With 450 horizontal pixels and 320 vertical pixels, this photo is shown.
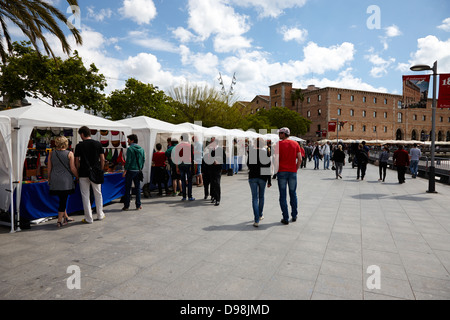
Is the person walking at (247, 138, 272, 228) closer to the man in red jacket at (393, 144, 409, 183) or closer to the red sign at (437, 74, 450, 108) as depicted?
the red sign at (437, 74, 450, 108)

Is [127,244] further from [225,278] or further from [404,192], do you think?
[404,192]

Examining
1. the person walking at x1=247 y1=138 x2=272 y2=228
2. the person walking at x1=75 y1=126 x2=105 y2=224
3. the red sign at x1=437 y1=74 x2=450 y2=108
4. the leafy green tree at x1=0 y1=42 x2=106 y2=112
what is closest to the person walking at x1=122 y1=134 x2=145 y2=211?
the person walking at x1=75 y1=126 x2=105 y2=224

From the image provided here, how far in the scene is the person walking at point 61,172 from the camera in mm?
5426

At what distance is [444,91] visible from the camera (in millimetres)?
9797

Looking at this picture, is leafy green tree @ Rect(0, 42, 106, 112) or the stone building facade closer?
leafy green tree @ Rect(0, 42, 106, 112)

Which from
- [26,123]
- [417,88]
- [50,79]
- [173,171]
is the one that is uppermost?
[50,79]

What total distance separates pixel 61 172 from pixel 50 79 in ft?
51.6

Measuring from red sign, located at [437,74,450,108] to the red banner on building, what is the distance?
0.40 m

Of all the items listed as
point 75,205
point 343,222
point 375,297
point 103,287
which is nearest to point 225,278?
point 103,287

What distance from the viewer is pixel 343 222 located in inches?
237

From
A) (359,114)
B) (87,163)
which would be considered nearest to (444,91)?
(87,163)

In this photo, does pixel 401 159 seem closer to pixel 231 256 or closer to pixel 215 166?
pixel 215 166

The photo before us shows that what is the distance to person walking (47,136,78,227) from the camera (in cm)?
543

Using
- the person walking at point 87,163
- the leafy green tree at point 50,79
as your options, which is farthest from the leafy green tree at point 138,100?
the person walking at point 87,163
